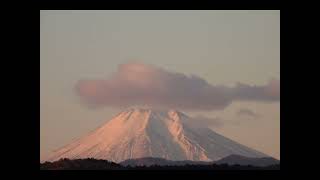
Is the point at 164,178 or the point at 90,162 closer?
the point at 164,178

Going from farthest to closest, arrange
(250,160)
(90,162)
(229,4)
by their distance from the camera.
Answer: (250,160)
(90,162)
(229,4)

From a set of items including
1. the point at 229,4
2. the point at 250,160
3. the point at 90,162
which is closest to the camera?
the point at 229,4

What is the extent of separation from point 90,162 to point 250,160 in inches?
555

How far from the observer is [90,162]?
2341 centimetres
